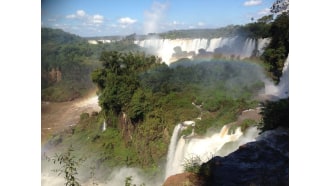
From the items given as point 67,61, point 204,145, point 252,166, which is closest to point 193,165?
point 204,145

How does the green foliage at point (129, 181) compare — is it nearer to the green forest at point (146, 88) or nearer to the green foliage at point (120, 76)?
the green forest at point (146, 88)

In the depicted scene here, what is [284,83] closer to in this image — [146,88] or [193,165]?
[193,165]

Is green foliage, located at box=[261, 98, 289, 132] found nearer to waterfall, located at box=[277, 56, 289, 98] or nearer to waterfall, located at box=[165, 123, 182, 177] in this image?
waterfall, located at box=[277, 56, 289, 98]
